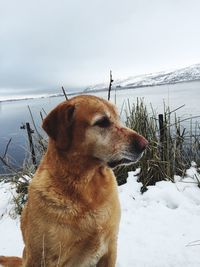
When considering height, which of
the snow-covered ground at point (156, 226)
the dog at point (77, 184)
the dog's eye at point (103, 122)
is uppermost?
the dog's eye at point (103, 122)

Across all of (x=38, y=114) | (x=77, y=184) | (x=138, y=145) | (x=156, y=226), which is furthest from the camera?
(x=38, y=114)

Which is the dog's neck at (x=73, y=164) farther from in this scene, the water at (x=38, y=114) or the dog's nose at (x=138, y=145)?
the water at (x=38, y=114)

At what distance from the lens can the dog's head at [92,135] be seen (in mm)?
2574

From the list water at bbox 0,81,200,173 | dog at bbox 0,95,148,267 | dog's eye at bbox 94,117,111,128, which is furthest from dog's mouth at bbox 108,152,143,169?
water at bbox 0,81,200,173

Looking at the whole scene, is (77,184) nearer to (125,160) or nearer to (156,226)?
(125,160)

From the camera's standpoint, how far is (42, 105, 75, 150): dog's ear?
102 inches

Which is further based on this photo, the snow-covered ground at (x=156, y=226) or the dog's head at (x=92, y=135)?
the snow-covered ground at (x=156, y=226)

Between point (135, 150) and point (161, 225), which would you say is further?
point (161, 225)

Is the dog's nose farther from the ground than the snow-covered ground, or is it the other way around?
the dog's nose

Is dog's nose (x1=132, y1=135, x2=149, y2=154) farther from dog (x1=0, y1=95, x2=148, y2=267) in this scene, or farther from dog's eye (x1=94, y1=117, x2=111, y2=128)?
dog's eye (x1=94, y1=117, x2=111, y2=128)

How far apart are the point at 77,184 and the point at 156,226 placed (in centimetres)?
246

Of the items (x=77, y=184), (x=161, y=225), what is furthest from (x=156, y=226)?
(x=77, y=184)

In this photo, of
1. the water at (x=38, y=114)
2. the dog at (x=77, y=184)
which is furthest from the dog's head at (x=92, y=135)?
the water at (x=38, y=114)

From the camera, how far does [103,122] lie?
2664mm
